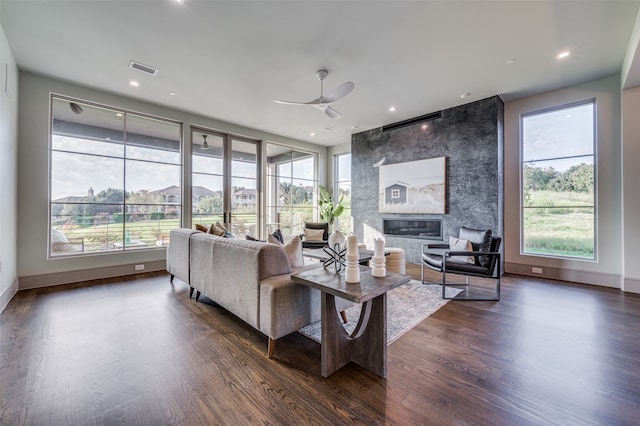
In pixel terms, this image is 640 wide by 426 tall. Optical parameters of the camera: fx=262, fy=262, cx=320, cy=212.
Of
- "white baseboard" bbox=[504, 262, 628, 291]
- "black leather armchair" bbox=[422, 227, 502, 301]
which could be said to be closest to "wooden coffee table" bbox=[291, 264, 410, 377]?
"black leather armchair" bbox=[422, 227, 502, 301]

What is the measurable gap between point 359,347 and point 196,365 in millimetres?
1219

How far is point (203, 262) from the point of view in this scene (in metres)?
2.98

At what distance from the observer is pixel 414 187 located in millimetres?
5629

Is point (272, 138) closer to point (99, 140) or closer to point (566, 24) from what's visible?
point (99, 140)

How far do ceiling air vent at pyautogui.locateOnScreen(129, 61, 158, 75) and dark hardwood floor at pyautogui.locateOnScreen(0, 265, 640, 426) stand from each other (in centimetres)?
309

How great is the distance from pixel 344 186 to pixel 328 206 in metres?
0.80

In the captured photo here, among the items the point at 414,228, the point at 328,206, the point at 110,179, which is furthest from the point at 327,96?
the point at 328,206

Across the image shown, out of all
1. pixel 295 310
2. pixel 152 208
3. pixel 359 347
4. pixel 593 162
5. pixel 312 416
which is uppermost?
pixel 593 162

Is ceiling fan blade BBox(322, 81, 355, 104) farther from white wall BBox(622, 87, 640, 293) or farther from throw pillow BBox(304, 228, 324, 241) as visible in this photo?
white wall BBox(622, 87, 640, 293)

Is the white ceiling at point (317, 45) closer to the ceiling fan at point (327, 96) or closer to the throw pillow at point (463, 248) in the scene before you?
the ceiling fan at point (327, 96)

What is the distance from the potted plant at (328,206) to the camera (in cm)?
737

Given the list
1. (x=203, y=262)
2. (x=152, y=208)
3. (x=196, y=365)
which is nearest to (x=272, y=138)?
(x=152, y=208)

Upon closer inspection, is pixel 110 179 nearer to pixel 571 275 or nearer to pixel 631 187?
pixel 571 275

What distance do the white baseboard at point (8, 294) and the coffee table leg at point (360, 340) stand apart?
147 inches
